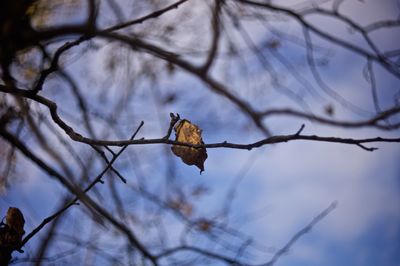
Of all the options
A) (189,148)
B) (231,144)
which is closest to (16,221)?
(189,148)

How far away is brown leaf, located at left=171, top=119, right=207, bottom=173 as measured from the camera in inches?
50.1

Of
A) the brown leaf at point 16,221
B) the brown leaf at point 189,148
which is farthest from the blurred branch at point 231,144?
the brown leaf at point 16,221

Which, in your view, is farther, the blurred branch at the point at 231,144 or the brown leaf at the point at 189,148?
the brown leaf at the point at 189,148

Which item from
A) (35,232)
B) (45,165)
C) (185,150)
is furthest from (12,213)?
(185,150)

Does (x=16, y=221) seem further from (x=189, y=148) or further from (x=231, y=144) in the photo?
(x=231, y=144)

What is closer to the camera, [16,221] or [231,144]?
[231,144]

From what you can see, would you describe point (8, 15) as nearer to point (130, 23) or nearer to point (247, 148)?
point (130, 23)

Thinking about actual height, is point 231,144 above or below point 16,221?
above

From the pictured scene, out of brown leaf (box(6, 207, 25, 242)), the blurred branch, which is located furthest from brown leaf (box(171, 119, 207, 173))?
brown leaf (box(6, 207, 25, 242))

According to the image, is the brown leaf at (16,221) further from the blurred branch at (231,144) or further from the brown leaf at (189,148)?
the brown leaf at (189,148)

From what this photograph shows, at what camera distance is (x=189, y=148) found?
1279mm

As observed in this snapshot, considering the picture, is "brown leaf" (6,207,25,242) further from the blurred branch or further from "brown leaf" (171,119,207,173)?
"brown leaf" (171,119,207,173)

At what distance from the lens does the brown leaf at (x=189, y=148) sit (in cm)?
127

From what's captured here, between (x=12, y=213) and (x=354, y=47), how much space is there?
2409 millimetres
